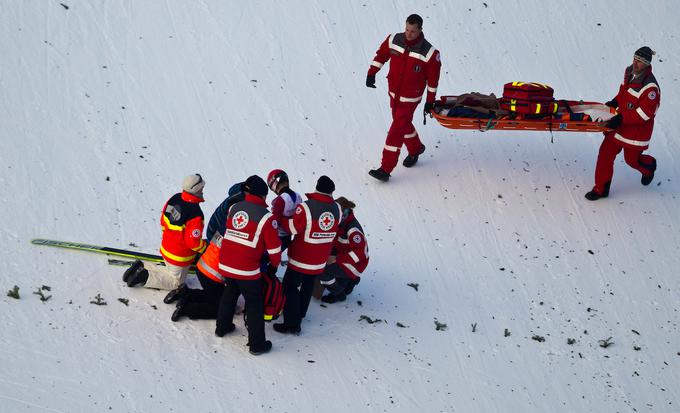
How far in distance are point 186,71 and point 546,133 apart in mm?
5024

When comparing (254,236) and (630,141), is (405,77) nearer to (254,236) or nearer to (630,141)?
(630,141)

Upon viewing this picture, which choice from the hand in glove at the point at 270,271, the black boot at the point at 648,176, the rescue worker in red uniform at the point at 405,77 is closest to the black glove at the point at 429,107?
the rescue worker in red uniform at the point at 405,77

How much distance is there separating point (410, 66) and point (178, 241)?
378cm

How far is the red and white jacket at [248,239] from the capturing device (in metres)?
7.34

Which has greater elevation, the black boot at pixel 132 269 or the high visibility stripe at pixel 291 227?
the high visibility stripe at pixel 291 227

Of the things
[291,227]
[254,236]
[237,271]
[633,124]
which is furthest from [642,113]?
[237,271]

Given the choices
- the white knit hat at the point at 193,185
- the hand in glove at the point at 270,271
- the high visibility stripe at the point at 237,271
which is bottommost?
the hand in glove at the point at 270,271

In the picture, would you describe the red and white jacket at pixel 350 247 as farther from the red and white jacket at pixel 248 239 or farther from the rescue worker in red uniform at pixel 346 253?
the red and white jacket at pixel 248 239

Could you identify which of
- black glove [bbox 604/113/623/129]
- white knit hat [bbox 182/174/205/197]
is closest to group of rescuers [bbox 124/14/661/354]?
white knit hat [bbox 182/174/205/197]

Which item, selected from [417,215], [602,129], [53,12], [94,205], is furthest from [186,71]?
[602,129]

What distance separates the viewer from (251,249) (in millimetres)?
7371

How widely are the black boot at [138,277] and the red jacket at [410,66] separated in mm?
3860

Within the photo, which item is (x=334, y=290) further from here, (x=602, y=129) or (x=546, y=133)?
(x=546, y=133)

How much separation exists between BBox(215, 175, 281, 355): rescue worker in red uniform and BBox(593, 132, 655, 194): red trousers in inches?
195
